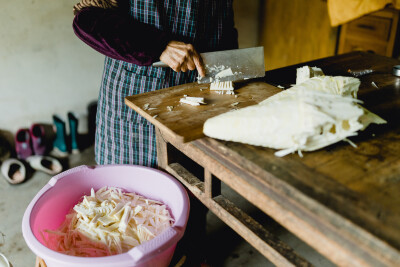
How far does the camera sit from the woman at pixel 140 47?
158cm

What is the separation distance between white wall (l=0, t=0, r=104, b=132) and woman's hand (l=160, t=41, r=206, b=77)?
211cm

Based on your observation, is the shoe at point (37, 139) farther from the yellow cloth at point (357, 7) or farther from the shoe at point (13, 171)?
the yellow cloth at point (357, 7)

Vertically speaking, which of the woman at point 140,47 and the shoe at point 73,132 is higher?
the woman at point 140,47

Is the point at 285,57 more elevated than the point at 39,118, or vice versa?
the point at 285,57

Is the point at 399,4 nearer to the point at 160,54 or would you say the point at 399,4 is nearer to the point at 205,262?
the point at 160,54

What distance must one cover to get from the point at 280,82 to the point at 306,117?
2.22ft

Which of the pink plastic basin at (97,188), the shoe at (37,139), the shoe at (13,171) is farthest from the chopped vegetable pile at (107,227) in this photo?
the shoe at (37,139)

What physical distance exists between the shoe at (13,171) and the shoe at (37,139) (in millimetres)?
225

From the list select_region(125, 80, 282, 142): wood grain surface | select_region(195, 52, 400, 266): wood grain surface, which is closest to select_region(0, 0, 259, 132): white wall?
select_region(125, 80, 282, 142): wood grain surface

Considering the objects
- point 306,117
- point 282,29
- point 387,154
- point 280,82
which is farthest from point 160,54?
point 282,29

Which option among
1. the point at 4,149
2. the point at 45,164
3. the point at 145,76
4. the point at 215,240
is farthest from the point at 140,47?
the point at 4,149

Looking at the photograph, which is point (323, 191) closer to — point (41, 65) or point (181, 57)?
point (181, 57)

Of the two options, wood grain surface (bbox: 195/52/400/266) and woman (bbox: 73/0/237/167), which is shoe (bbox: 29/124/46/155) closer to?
woman (bbox: 73/0/237/167)

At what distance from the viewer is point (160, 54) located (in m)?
1.61
